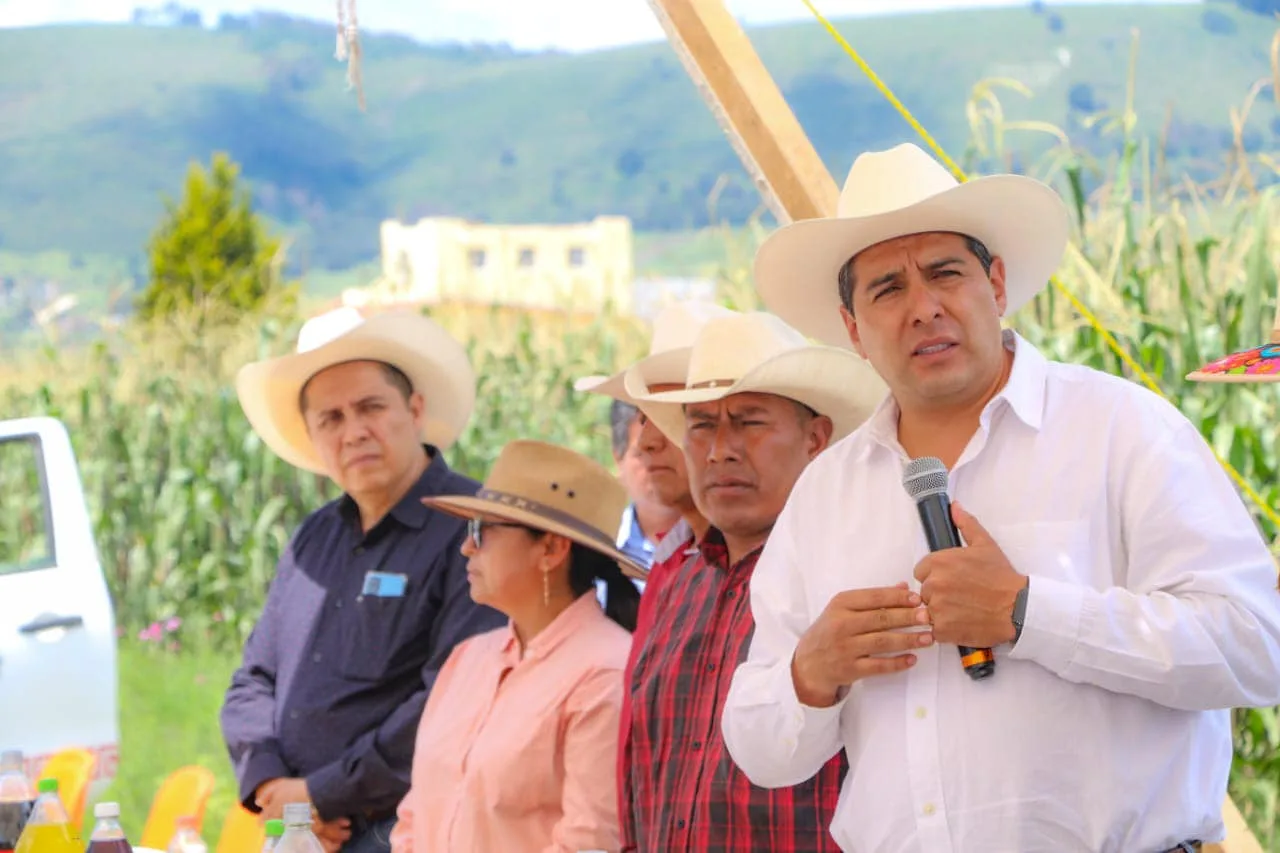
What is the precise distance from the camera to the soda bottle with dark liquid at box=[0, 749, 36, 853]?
3.11 metres

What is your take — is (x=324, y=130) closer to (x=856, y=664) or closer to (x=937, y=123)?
(x=937, y=123)

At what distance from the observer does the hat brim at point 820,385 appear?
288 cm

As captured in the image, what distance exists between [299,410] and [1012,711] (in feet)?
9.19

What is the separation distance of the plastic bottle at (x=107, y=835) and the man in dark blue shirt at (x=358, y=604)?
72 centimetres

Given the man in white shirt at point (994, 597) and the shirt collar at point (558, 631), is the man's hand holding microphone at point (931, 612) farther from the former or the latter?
the shirt collar at point (558, 631)

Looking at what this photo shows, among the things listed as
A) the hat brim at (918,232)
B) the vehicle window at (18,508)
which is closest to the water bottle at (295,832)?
the hat brim at (918,232)

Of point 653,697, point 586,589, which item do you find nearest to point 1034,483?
point 653,697

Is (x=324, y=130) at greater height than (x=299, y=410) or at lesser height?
greater

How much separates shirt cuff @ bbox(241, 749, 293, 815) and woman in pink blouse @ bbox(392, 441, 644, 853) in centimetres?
44

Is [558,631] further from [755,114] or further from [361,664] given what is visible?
[755,114]

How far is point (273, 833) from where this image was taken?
255 centimetres

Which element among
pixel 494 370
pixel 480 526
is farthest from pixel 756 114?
pixel 494 370

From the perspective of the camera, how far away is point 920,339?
2152mm

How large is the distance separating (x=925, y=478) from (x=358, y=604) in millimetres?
1999
